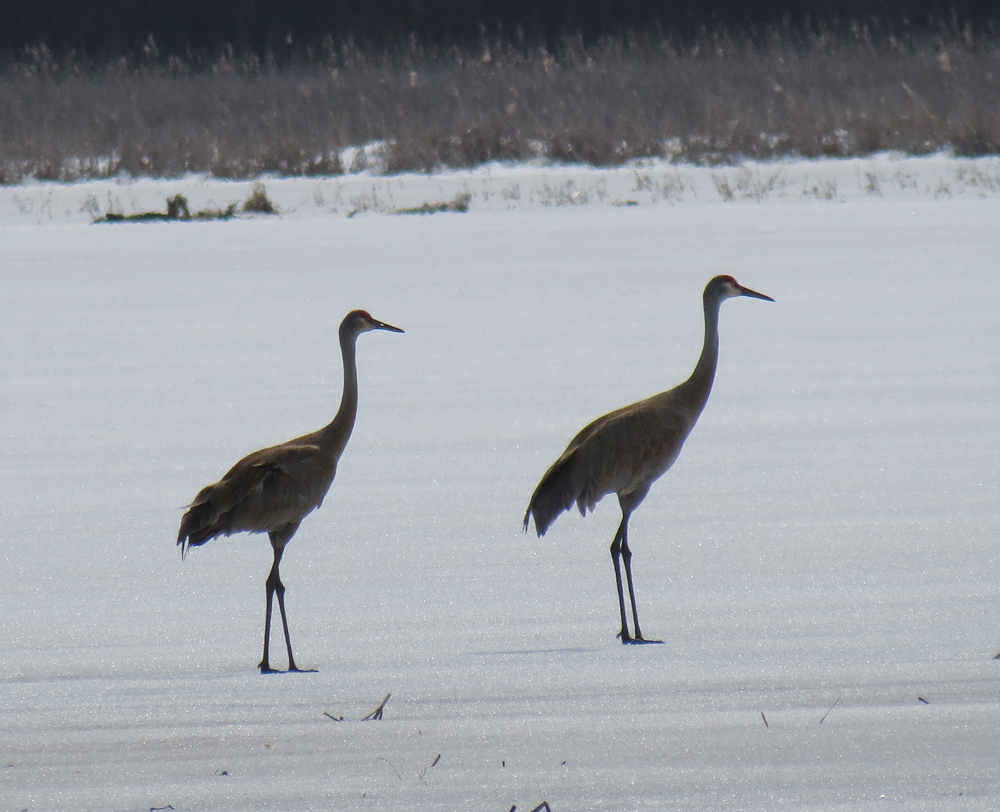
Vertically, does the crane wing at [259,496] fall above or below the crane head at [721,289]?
below

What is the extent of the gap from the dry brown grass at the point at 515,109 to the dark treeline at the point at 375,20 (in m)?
2.75

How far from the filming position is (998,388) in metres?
8.25

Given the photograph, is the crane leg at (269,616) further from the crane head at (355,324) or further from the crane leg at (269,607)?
the crane head at (355,324)

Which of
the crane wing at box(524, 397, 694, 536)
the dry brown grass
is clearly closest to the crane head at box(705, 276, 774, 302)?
the crane wing at box(524, 397, 694, 536)

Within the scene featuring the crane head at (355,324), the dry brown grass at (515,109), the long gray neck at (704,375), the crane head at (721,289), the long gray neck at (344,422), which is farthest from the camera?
the dry brown grass at (515,109)

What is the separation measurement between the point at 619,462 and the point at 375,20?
83.4 ft

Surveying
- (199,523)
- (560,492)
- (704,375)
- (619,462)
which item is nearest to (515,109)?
(704,375)

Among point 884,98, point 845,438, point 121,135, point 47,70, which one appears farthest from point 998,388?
point 47,70

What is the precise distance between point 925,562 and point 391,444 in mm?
2823

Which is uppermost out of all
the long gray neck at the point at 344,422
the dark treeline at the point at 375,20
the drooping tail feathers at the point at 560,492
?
the dark treeline at the point at 375,20

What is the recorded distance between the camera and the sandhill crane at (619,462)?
198 inches

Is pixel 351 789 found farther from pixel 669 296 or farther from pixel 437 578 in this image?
pixel 669 296

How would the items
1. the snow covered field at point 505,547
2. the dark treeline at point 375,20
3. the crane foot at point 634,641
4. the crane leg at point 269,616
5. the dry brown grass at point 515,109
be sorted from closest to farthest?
the snow covered field at point 505,547 → the crane leg at point 269,616 → the crane foot at point 634,641 → the dry brown grass at point 515,109 → the dark treeline at point 375,20

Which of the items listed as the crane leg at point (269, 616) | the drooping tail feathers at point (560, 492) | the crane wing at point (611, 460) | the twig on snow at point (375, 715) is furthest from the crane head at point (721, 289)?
the twig on snow at point (375, 715)
